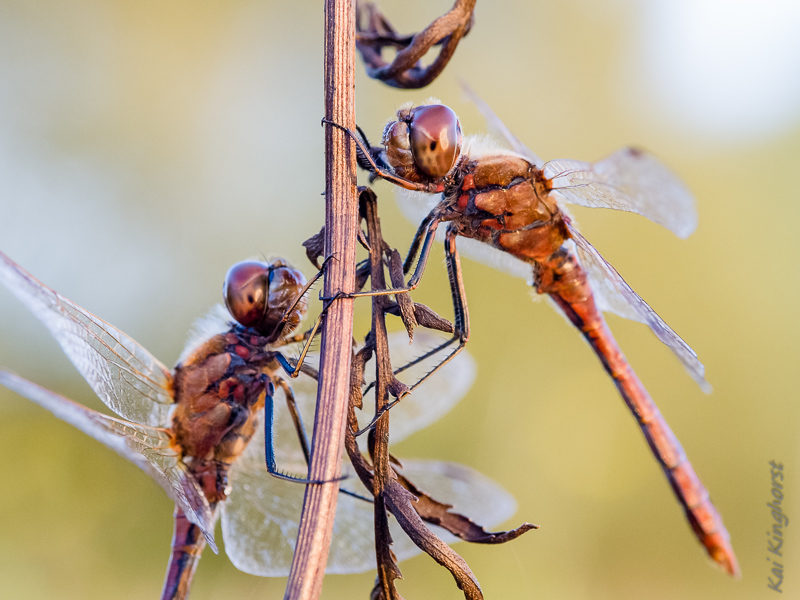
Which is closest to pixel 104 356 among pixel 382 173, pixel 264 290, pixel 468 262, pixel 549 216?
pixel 264 290

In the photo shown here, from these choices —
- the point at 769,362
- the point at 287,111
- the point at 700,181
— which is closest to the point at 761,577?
the point at 769,362

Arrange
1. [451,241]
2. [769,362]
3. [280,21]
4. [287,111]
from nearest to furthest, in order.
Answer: [451,241] < [769,362] < [287,111] < [280,21]

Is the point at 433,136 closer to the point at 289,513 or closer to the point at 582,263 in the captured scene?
the point at 582,263

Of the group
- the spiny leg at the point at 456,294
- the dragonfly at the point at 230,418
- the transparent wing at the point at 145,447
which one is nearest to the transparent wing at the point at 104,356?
the dragonfly at the point at 230,418

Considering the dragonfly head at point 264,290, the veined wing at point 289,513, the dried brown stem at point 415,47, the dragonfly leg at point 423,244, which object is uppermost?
the dried brown stem at point 415,47

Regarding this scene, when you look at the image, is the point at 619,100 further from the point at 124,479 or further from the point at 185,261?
the point at 124,479

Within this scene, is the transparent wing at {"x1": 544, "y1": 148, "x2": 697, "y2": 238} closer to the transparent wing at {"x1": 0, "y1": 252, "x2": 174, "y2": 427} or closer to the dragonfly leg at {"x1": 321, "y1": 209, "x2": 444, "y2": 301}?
the dragonfly leg at {"x1": 321, "y1": 209, "x2": 444, "y2": 301}
